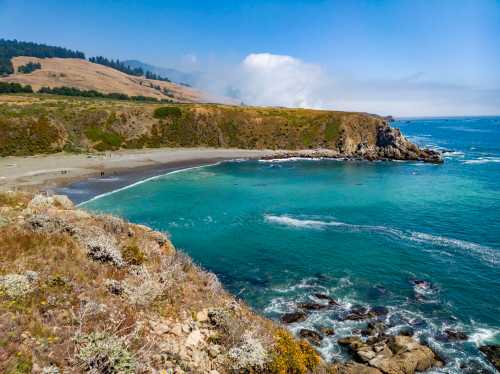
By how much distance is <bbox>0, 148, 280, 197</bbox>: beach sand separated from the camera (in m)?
69.2

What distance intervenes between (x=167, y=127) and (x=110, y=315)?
412ft

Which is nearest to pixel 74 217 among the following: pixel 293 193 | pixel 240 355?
pixel 240 355

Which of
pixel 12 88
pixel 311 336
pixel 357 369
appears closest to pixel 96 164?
pixel 311 336

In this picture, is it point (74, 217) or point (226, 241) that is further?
point (226, 241)

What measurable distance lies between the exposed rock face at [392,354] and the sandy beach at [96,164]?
5561 cm

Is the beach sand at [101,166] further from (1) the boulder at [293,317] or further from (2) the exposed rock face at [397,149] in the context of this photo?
(1) the boulder at [293,317]

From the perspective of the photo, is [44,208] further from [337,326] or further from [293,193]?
[293,193]

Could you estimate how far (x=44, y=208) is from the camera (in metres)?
20.3

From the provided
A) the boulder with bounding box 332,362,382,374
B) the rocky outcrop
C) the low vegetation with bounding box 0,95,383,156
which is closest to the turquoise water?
the boulder with bounding box 332,362,382,374

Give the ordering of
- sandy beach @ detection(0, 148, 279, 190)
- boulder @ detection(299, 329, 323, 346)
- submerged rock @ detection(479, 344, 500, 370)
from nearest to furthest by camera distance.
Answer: submerged rock @ detection(479, 344, 500, 370)
boulder @ detection(299, 329, 323, 346)
sandy beach @ detection(0, 148, 279, 190)

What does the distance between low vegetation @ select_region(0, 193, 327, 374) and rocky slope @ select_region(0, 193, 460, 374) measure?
0.03 metres

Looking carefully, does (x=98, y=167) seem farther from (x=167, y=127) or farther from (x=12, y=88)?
(x=12, y=88)

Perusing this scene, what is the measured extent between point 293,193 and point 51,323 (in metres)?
60.6

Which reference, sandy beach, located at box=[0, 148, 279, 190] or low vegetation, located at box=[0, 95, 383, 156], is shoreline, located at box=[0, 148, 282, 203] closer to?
sandy beach, located at box=[0, 148, 279, 190]
